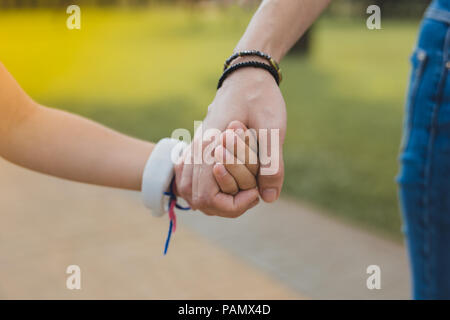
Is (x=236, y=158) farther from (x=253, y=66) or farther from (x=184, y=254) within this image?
(x=184, y=254)

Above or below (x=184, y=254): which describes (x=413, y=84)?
above

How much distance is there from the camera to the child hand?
1.56 meters

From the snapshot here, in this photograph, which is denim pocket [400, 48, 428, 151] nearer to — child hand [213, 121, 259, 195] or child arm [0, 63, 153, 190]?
child hand [213, 121, 259, 195]

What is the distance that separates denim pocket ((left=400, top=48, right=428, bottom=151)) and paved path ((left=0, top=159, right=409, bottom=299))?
1620mm

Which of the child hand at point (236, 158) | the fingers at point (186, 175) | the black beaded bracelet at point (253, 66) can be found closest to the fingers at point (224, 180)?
the child hand at point (236, 158)

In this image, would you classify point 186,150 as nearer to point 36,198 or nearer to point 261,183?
point 261,183

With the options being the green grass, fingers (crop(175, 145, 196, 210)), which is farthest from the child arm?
the green grass

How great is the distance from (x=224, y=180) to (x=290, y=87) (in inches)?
341

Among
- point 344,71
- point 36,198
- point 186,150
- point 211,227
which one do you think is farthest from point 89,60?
point 186,150

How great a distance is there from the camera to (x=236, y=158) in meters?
1.58

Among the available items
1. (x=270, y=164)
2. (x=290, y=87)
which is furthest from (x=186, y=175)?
(x=290, y=87)

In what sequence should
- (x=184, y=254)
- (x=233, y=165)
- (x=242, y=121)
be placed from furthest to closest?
(x=184, y=254)
(x=242, y=121)
(x=233, y=165)
